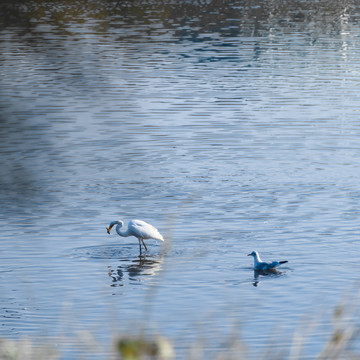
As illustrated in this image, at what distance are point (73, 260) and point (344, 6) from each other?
59120 mm

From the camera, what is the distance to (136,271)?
1270 centimetres

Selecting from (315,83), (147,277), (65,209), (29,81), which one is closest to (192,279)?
(147,277)

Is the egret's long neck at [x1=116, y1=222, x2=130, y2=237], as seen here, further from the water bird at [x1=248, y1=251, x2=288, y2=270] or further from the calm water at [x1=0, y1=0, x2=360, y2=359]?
the water bird at [x1=248, y1=251, x2=288, y2=270]

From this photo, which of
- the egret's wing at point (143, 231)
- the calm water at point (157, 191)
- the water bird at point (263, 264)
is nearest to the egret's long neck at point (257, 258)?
the water bird at point (263, 264)

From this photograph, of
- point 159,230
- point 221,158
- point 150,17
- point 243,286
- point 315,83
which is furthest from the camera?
point 315,83

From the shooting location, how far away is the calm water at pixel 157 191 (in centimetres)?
277

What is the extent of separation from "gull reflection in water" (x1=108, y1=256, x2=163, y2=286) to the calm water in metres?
0.03

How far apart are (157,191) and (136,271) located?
492 centimetres

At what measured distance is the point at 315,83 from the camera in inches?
1230

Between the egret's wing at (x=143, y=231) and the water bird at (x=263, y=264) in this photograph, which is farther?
the egret's wing at (x=143, y=231)

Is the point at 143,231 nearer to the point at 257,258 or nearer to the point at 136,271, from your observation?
the point at 136,271

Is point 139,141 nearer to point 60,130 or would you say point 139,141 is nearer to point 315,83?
point 315,83

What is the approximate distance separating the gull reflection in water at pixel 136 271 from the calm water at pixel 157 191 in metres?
0.03

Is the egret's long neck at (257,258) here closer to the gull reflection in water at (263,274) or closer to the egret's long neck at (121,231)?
the gull reflection in water at (263,274)
